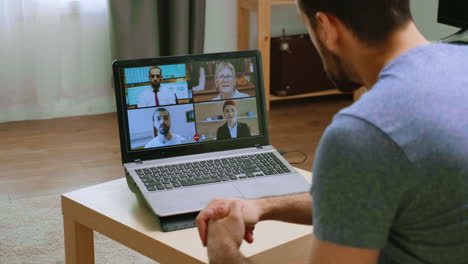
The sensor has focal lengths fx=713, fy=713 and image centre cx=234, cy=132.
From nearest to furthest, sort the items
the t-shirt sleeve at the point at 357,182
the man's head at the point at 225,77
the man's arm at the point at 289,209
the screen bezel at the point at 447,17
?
the t-shirt sleeve at the point at 357,182 → the man's arm at the point at 289,209 → the man's head at the point at 225,77 → the screen bezel at the point at 447,17

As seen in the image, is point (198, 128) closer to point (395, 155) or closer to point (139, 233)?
point (139, 233)

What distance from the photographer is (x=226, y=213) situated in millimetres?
1202

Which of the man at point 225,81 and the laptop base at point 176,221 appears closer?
the laptop base at point 176,221

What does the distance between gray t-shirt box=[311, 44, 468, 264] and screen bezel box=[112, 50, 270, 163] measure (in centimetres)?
69

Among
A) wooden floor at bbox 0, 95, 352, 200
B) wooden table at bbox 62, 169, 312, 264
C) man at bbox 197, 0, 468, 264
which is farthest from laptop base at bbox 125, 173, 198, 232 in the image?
wooden floor at bbox 0, 95, 352, 200

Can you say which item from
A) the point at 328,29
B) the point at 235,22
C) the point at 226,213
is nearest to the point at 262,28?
the point at 235,22

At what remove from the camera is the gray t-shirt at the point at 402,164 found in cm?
84

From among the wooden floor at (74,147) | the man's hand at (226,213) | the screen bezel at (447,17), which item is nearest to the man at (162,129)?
the man's hand at (226,213)

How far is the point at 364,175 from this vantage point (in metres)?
0.85

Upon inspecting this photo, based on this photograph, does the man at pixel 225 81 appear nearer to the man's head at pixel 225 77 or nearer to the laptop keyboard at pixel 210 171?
the man's head at pixel 225 77

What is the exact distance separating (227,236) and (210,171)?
34 cm

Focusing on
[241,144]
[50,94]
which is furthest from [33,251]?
[50,94]

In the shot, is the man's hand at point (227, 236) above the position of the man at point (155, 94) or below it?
below

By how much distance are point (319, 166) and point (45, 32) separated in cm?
291
